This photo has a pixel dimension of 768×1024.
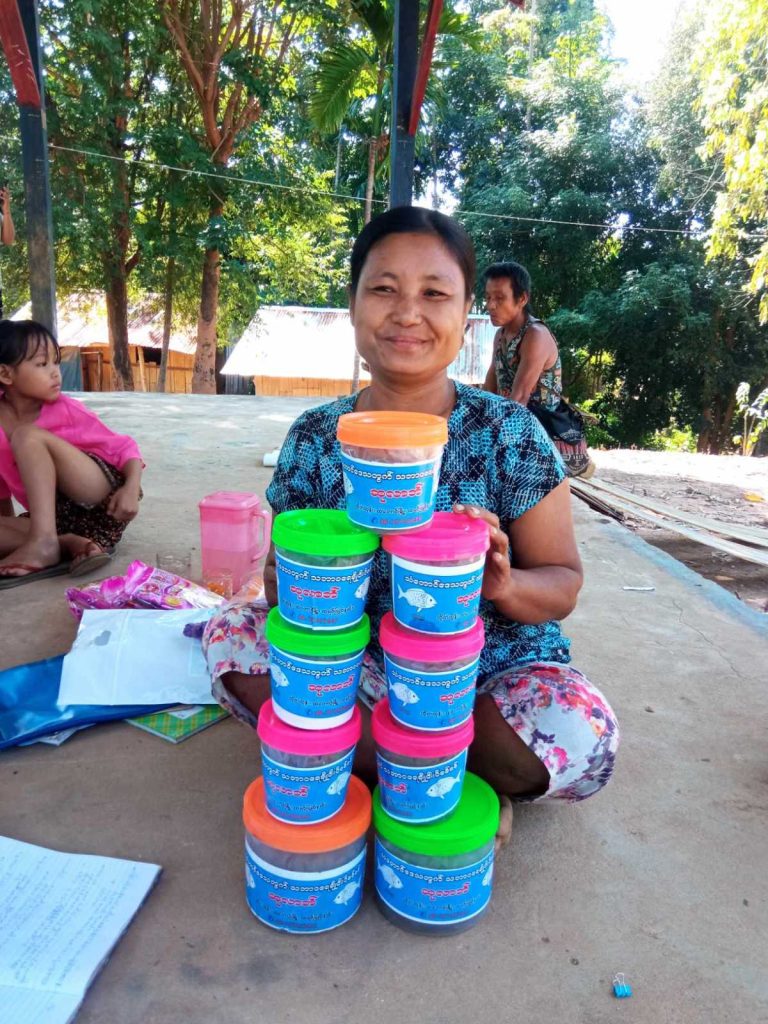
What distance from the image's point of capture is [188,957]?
1.23 metres

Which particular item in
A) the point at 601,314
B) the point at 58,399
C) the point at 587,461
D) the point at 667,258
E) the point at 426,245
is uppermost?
the point at 667,258

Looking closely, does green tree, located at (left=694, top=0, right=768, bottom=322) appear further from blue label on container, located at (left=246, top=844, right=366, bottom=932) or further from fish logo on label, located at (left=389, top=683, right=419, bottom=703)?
blue label on container, located at (left=246, top=844, right=366, bottom=932)

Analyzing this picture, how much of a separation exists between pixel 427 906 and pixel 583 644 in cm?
148

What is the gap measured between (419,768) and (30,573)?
226 centimetres

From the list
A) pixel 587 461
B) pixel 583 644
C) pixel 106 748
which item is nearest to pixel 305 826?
pixel 106 748

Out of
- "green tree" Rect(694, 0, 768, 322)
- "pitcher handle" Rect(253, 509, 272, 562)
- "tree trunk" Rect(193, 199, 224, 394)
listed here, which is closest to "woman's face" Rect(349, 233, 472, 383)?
"pitcher handle" Rect(253, 509, 272, 562)

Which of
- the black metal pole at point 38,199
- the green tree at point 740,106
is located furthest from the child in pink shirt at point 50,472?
the green tree at point 740,106

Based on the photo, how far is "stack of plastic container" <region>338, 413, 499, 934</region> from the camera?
3.89ft

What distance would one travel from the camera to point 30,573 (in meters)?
2.91

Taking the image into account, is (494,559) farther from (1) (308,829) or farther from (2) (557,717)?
(1) (308,829)

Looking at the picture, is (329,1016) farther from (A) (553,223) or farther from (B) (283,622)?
(A) (553,223)

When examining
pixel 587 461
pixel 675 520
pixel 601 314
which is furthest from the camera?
pixel 601 314

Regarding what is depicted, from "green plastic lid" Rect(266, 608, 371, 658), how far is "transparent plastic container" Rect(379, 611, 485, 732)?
6cm

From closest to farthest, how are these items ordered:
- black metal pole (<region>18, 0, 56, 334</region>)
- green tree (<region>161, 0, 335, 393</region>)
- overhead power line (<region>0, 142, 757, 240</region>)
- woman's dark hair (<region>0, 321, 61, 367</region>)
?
woman's dark hair (<region>0, 321, 61, 367</region>) < black metal pole (<region>18, 0, 56, 334</region>) < green tree (<region>161, 0, 335, 393</region>) < overhead power line (<region>0, 142, 757, 240</region>)
